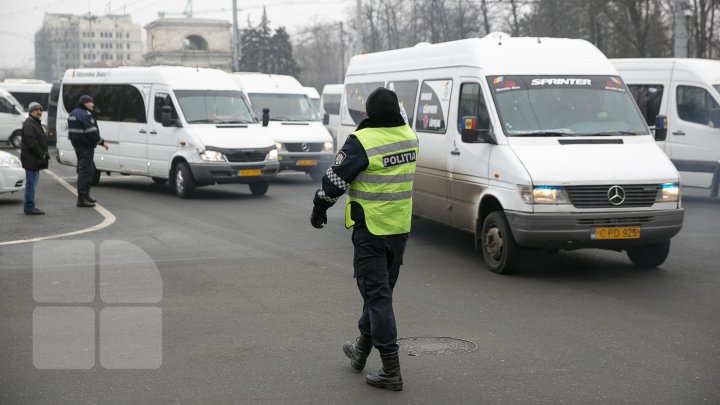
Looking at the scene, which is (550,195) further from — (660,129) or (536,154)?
(660,129)

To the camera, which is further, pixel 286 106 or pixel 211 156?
pixel 286 106

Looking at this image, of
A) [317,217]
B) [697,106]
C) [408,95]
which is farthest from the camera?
[697,106]

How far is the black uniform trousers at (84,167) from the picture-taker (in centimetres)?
1666

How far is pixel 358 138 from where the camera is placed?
626 centimetres

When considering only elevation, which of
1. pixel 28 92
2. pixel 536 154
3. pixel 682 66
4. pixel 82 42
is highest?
pixel 82 42

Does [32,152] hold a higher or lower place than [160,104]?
lower

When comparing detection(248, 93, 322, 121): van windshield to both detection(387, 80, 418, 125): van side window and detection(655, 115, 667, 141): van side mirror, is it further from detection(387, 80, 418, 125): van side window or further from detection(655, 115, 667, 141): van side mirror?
detection(655, 115, 667, 141): van side mirror

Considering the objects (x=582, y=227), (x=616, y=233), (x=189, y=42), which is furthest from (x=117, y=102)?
(x=189, y=42)

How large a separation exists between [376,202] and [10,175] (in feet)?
41.8

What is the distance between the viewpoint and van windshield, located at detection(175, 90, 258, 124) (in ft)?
61.6

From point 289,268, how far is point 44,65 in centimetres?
8573

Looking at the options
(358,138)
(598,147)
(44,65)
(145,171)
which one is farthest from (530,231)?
(44,65)

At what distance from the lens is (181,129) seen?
727 inches

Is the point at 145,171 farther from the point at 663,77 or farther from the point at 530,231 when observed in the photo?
the point at 530,231
